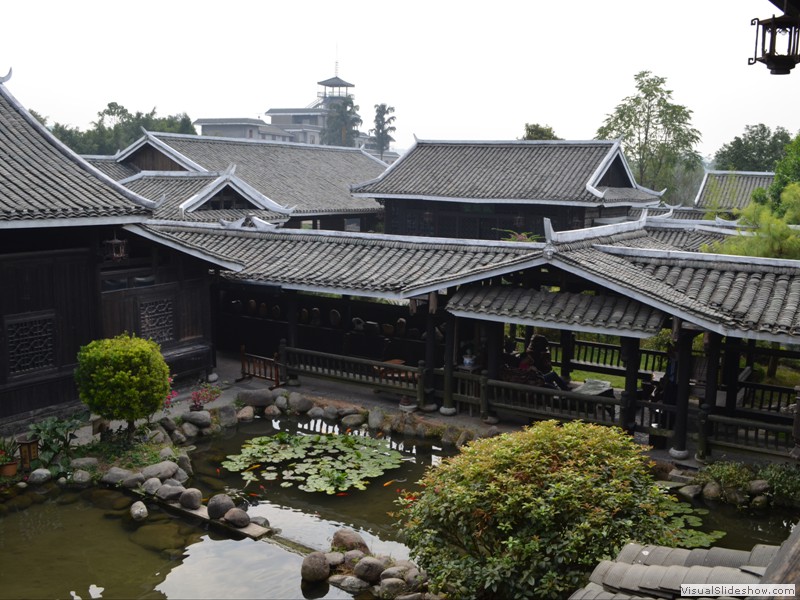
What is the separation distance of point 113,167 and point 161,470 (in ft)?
77.7

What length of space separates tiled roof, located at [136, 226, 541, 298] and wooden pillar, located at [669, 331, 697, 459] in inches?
111

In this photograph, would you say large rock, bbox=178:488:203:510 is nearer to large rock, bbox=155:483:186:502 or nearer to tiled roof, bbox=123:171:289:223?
large rock, bbox=155:483:186:502

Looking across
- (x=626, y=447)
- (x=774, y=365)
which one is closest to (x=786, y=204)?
(x=774, y=365)

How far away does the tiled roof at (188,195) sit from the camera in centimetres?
2405

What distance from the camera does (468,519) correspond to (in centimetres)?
791

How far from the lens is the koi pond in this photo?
29.8 feet

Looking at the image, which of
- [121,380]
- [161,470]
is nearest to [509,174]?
[121,380]

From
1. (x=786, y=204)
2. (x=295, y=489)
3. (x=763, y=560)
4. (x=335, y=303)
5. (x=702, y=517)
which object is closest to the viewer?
(x=763, y=560)

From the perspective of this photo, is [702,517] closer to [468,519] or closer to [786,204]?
[468,519]

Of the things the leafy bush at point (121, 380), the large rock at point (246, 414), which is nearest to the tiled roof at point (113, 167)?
the large rock at point (246, 414)

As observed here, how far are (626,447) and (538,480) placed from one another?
1265 mm

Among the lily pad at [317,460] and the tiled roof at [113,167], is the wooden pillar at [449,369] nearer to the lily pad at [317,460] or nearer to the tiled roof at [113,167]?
the lily pad at [317,460]

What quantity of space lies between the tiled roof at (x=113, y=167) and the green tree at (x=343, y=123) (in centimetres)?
5007

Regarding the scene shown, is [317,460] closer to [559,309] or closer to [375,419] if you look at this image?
[375,419]
